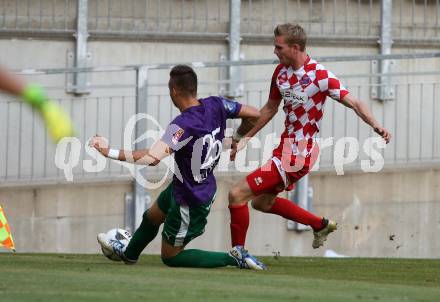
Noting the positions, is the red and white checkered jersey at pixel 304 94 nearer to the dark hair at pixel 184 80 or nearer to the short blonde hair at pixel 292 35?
the short blonde hair at pixel 292 35

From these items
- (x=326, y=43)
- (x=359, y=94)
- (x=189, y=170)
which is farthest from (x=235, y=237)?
(x=326, y=43)

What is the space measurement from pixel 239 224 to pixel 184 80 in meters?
1.39

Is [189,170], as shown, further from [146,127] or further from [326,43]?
[326,43]

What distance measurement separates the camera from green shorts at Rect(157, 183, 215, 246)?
9961 millimetres

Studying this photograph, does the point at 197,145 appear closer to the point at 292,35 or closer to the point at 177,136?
the point at 177,136

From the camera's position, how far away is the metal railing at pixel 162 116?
48.3 feet

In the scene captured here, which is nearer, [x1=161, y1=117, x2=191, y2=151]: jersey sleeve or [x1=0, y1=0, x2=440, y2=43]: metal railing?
[x1=161, y1=117, x2=191, y2=151]: jersey sleeve

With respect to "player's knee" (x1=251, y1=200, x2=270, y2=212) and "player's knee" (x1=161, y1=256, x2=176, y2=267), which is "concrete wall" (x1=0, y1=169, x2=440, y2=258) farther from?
"player's knee" (x1=161, y1=256, x2=176, y2=267)

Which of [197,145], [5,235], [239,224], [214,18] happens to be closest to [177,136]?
[197,145]

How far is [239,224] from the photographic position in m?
10.5

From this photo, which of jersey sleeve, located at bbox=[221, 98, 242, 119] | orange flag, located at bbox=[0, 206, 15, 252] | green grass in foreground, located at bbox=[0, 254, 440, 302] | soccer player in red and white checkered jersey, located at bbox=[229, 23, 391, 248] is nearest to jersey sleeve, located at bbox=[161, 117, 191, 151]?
jersey sleeve, located at bbox=[221, 98, 242, 119]

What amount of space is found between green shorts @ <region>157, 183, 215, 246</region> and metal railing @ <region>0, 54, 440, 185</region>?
15.5ft

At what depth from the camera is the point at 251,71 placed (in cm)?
1605

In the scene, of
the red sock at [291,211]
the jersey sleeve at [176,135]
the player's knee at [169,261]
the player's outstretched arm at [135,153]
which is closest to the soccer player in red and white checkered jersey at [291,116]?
the red sock at [291,211]
